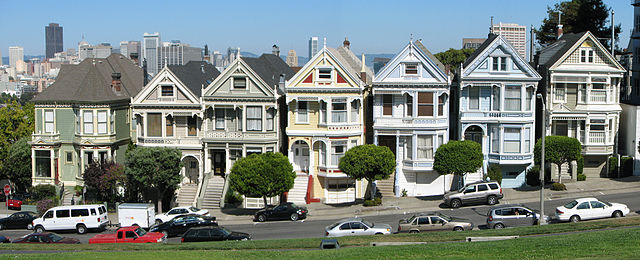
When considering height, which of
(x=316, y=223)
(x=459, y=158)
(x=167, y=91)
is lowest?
(x=316, y=223)

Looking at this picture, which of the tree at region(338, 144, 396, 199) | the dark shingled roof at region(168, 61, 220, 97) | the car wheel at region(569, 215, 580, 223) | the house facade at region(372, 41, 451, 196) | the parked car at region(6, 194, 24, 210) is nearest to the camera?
the car wheel at region(569, 215, 580, 223)

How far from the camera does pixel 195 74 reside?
57156 millimetres

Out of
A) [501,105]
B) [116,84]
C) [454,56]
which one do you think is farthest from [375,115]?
[454,56]

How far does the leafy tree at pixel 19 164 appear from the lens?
58281 millimetres

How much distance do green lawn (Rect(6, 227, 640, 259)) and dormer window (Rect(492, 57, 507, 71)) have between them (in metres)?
20.7

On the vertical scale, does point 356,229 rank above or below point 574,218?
below

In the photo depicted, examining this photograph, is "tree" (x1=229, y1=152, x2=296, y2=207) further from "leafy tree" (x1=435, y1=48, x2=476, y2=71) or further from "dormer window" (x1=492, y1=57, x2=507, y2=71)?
"leafy tree" (x1=435, y1=48, x2=476, y2=71)

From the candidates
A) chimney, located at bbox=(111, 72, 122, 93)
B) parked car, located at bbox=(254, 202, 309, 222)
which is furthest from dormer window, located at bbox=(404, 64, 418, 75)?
chimney, located at bbox=(111, 72, 122, 93)

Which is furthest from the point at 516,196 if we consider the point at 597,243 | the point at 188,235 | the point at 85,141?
the point at 85,141

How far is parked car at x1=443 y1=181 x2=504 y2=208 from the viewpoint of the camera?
45062 mm

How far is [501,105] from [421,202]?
940cm

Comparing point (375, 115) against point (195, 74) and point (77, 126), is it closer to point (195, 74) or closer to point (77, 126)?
point (195, 74)

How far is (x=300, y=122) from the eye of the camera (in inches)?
2036

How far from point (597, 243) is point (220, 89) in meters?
31.9
